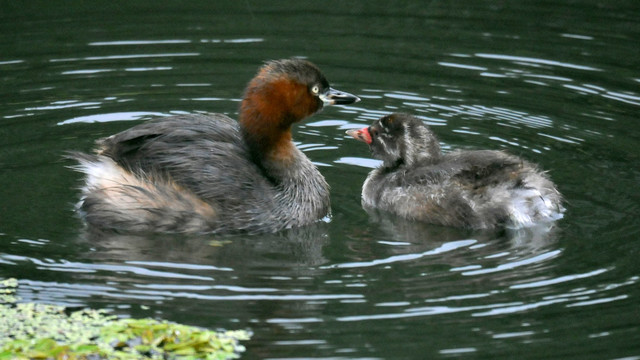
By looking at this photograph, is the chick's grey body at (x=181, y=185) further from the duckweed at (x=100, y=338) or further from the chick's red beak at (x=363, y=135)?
the duckweed at (x=100, y=338)

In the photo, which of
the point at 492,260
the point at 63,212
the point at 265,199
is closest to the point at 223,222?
the point at 265,199

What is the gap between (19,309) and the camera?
Answer: 6.86 m

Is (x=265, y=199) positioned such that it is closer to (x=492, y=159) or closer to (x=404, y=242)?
(x=404, y=242)

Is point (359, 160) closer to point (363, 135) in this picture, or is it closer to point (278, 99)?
point (363, 135)

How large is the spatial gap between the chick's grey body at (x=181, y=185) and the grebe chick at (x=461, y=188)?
2.99 ft

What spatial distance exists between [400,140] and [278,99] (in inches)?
47.5

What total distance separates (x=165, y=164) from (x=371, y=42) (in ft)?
16.4

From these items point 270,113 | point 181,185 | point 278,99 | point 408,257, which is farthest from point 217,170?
point 408,257

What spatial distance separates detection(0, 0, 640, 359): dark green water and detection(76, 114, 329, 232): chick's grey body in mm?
155

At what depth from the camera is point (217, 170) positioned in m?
8.44

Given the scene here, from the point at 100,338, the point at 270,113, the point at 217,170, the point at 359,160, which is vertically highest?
the point at 270,113

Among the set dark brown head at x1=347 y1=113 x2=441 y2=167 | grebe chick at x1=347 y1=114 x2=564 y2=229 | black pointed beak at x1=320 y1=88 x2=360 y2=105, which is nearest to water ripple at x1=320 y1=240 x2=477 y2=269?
grebe chick at x1=347 y1=114 x2=564 y2=229

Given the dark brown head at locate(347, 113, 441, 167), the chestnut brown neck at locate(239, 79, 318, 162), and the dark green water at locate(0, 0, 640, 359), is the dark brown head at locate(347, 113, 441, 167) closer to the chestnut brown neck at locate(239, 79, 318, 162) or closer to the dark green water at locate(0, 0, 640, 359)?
the dark green water at locate(0, 0, 640, 359)

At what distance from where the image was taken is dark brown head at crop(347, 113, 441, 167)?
365 inches
